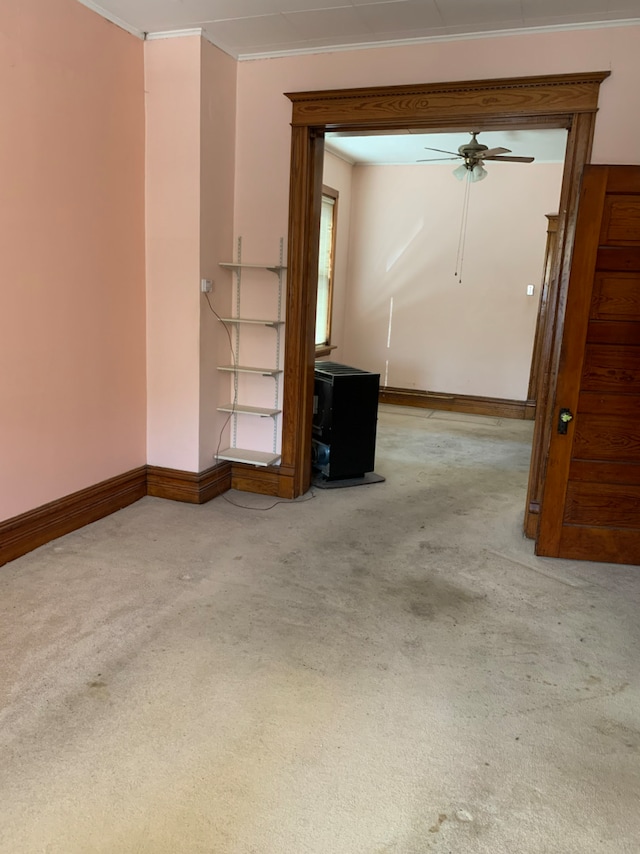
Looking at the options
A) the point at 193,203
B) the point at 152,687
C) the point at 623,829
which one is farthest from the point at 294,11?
the point at 623,829

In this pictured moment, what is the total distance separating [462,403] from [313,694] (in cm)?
583

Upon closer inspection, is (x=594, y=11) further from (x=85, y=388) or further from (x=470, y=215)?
(x=470, y=215)

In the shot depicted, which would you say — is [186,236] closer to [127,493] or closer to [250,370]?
[250,370]

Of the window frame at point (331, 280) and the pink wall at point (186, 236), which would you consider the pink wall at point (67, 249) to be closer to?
the pink wall at point (186, 236)

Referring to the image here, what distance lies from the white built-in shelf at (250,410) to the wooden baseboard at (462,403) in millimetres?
3871

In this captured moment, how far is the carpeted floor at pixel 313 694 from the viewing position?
1616 millimetres

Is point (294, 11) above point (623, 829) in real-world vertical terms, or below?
above

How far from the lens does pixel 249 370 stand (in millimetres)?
4020

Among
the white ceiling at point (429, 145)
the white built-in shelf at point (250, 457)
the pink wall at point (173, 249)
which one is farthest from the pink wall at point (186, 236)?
the white ceiling at point (429, 145)

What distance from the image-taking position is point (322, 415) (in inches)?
177

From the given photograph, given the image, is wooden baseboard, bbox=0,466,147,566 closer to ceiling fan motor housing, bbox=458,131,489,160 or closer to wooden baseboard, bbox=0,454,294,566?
wooden baseboard, bbox=0,454,294,566

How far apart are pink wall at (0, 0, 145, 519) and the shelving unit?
62 cm

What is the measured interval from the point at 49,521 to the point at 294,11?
2.98 metres

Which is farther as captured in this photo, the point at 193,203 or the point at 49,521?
the point at 193,203
